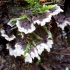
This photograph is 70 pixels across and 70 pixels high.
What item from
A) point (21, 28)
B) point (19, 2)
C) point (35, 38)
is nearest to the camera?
point (21, 28)

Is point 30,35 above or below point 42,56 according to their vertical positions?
above

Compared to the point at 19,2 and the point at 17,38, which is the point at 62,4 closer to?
the point at 19,2

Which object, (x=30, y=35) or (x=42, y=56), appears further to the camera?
(x=42, y=56)

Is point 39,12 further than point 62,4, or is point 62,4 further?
point 62,4

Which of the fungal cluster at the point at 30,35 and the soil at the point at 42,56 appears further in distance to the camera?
the soil at the point at 42,56

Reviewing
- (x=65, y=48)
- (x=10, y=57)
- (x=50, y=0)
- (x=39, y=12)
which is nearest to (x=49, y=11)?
(x=39, y=12)
